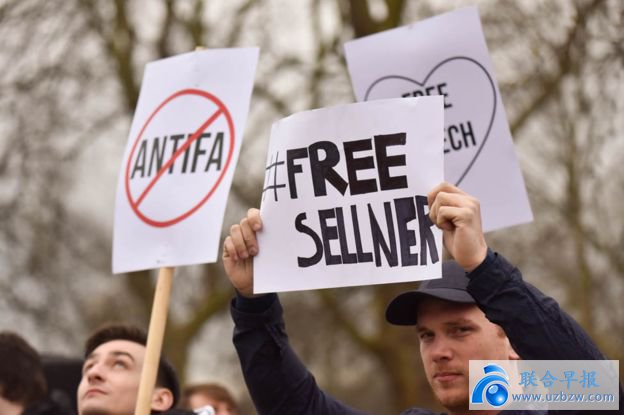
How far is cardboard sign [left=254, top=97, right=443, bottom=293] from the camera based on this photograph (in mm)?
3420

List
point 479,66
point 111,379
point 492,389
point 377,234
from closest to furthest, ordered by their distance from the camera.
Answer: point 377,234 → point 492,389 → point 479,66 → point 111,379

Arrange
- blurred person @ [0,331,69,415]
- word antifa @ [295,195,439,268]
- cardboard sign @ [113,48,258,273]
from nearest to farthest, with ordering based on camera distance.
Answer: word antifa @ [295,195,439,268], cardboard sign @ [113,48,258,273], blurred person @ [0,331,69,415]

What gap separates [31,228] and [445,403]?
8.39 metres

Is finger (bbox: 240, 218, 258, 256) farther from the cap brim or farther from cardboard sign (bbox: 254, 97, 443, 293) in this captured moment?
the cap brim

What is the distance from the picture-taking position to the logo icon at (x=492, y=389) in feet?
11.8

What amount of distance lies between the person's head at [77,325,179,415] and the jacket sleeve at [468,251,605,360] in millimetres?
2030

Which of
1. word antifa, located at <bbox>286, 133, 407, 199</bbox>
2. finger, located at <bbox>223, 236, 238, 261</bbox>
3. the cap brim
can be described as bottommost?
the cap brim

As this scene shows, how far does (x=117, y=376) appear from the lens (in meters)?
4.77

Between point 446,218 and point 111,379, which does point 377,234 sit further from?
point 111,379

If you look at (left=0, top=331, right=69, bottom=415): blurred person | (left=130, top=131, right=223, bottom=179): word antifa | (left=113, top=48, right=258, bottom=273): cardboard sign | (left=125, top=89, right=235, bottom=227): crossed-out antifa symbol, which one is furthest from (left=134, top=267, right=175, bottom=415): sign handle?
(left=0, top=331, right=69, bottom=415): blurred person

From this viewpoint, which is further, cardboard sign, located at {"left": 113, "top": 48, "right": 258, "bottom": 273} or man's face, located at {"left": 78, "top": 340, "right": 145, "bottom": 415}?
man's face, located at {"left": 78, "top": 340, "right": 145, "bottom": 415}

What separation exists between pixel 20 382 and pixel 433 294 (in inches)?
102

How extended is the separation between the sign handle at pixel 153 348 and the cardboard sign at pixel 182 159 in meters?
0.12

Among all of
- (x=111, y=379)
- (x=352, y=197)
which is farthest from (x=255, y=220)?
(x=111, y=379)
